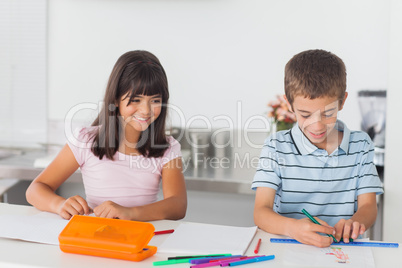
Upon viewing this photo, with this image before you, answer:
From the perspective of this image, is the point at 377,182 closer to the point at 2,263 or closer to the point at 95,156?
the point at 95,156

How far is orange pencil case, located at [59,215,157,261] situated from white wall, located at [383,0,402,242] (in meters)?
1.35

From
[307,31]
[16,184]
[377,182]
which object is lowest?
[16,184]

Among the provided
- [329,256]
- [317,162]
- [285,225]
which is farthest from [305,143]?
[329,256]

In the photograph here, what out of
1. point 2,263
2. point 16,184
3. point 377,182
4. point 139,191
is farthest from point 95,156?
point 16,184

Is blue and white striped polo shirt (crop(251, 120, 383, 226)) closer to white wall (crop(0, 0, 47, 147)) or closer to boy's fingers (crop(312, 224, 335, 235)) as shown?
boy's fingers (crop(312, 224, 335, 235))

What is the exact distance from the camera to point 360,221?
4.36ft

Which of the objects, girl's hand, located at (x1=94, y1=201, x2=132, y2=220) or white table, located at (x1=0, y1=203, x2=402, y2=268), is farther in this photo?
girl's hand, located at (x1=94, y1=201, x2=132, y2=220)

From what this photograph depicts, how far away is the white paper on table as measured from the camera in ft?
3.82

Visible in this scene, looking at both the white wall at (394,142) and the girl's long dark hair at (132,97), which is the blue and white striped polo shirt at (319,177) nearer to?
the girl's long dark hair at (132,97)

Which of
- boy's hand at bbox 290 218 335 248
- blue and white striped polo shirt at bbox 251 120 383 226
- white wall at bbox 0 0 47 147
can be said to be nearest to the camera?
boy's hand at bbox 290 218 335 248

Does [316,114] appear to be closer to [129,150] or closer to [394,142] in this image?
[129,150]

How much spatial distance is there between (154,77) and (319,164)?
571 millimetres

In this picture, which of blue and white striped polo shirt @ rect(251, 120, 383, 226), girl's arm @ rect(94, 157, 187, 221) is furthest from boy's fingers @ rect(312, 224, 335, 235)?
girl's arm @ rect(94, 157, 187, 221)

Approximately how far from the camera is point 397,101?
81.7 inches
